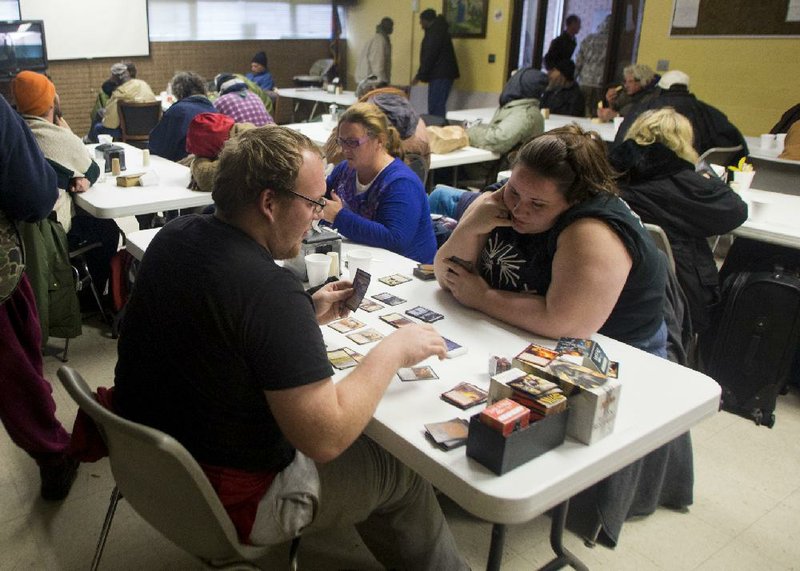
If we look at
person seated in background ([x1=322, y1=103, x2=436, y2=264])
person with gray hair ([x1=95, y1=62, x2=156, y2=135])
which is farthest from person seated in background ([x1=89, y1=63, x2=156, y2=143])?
person seated in background ([x1=322, y1=103, x2=436, y2=264])

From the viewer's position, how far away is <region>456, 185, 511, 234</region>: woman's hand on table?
5.81 ft

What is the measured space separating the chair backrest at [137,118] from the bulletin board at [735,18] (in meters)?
4.72

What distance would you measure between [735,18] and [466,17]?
332cm

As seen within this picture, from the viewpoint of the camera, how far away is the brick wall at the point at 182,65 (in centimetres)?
818

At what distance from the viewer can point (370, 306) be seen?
1.80 metres

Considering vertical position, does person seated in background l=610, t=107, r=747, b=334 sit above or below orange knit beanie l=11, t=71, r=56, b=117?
below

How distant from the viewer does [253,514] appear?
1.29m

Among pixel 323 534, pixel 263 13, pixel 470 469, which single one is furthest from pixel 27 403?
pixel 263 13

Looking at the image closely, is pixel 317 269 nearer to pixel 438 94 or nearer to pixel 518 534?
pixel 518 534

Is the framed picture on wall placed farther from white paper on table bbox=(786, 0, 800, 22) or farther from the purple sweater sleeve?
the purple sweater sleeve

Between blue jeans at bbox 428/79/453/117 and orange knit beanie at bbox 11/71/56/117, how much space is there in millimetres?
5990

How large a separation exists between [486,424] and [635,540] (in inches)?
45.3

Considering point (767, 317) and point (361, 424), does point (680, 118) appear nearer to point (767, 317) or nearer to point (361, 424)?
point (767, 317)

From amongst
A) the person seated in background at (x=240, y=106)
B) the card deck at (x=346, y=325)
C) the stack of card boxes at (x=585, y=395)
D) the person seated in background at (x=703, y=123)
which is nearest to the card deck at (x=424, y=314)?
the card deck at (x=346, y=325)
